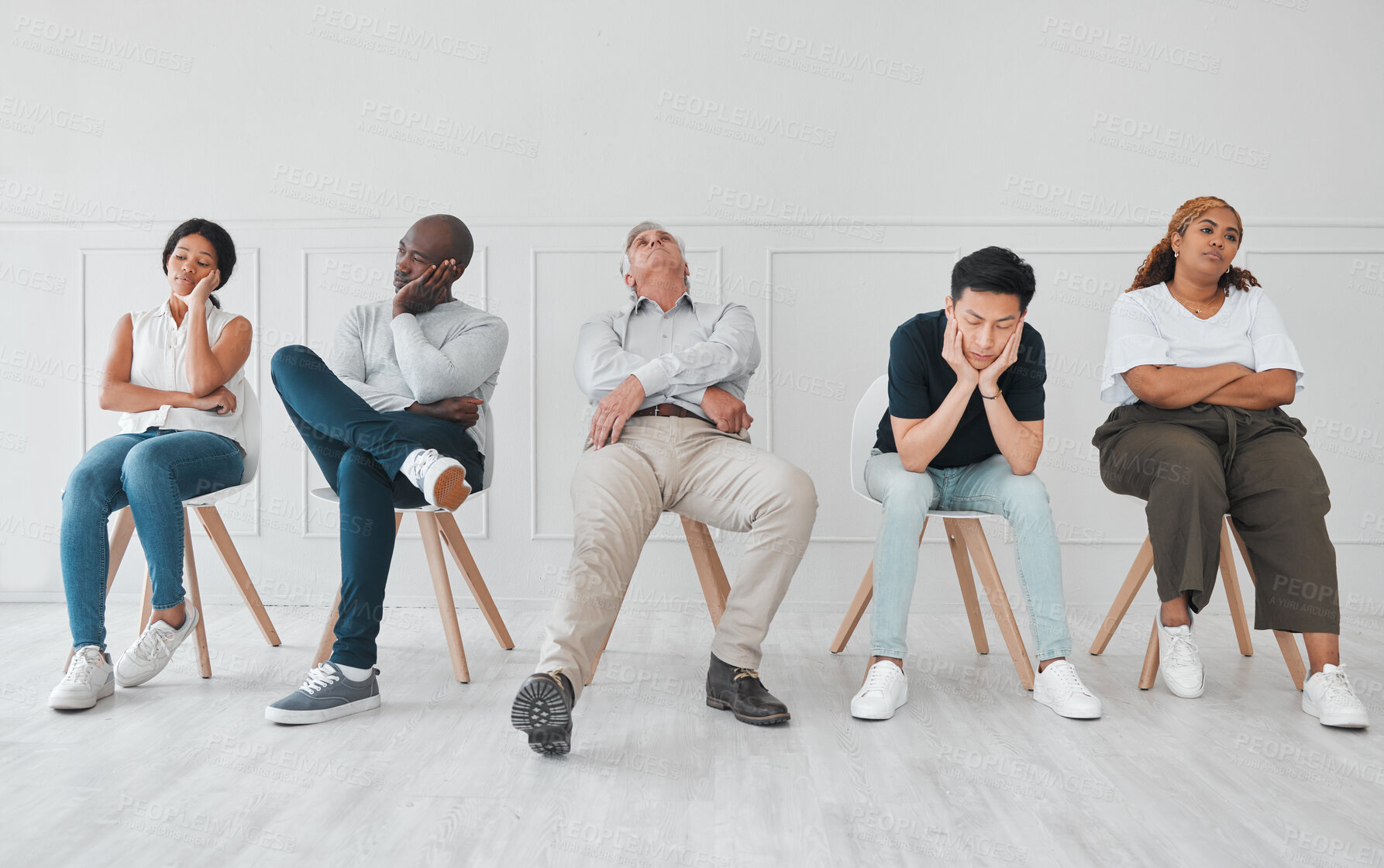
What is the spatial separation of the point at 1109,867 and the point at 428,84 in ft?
10.1

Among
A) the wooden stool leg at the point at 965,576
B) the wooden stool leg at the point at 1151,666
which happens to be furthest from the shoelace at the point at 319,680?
the wooden stool leg at the point at 1151,666

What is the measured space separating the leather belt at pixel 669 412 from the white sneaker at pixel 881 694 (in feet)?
2.36

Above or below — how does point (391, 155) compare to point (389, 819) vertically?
above

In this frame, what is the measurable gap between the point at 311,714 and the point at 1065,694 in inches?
63.2

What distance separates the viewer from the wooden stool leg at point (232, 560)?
7.73 ft

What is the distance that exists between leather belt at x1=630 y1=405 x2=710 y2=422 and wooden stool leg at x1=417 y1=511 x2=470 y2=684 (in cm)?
58

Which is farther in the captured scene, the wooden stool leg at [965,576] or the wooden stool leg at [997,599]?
the wooden stool leg at [965,576]

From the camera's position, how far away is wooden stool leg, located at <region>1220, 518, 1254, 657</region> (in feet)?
8.00

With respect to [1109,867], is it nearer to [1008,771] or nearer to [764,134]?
[1008,771]

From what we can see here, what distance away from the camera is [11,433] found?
3229 mm

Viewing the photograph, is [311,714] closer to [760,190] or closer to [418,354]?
[418,354]

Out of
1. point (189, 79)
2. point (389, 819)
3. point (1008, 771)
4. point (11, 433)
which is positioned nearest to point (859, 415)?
point (1008, 771)

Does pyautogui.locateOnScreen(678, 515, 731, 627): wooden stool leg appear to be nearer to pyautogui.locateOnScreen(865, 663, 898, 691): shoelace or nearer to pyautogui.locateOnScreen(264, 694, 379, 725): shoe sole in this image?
pyautogui.locateOnScreen(865, 663, 898, 691): shoelace

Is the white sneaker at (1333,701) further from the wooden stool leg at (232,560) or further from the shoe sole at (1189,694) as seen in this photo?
the wooden stool leg at (232,560)
